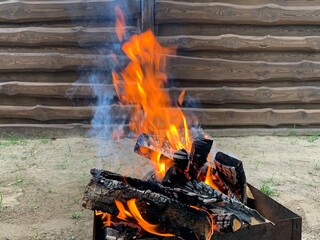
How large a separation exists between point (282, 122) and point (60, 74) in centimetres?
352

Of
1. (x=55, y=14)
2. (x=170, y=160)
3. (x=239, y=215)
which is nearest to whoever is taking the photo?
(x=239, y=215)

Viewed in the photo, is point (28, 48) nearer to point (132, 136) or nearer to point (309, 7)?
point (132, 136)

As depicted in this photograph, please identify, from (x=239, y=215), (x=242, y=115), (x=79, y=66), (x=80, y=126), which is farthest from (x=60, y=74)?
(x=239, y=215)

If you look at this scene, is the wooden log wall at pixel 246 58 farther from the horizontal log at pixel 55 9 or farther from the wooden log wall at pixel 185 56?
the horizontal log at pixel 55 9

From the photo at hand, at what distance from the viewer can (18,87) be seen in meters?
5.89

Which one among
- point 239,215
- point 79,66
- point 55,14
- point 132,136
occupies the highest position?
point 55,14

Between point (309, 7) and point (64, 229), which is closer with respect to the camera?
point (64, 229)

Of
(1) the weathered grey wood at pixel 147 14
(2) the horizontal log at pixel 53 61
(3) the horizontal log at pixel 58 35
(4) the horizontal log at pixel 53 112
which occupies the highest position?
(1) the weathered grey wood at pixel 147 14

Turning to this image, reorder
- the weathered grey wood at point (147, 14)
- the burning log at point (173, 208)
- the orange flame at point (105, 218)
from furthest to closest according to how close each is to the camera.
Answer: the weathered grey wood at point (147, 14), the orange flame at point (105, 218), the burning log at point (173, 208)

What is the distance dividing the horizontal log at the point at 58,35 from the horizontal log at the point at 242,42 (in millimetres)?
738

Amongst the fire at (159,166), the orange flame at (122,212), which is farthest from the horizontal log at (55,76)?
the orange flame at (122,212)

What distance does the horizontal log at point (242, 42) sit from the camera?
19.2 ft

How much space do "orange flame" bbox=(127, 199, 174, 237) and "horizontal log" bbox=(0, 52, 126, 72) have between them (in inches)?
155

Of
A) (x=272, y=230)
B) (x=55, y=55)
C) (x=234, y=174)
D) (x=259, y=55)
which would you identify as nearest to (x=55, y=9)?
(x=55, y=55)
